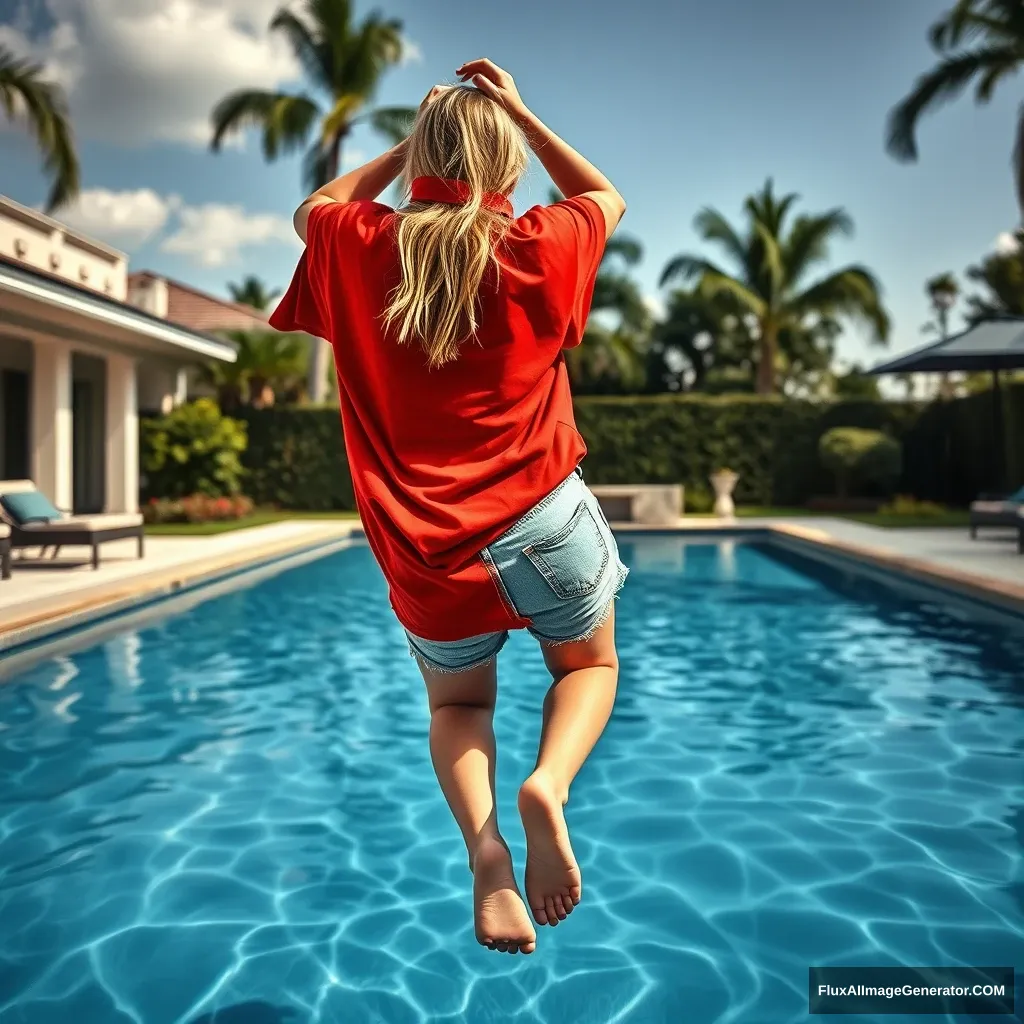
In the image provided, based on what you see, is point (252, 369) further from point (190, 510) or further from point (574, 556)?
point (574, 556)

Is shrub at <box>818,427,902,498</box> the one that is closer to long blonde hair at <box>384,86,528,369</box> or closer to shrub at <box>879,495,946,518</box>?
shrub at <box>879,495,946,518</box>

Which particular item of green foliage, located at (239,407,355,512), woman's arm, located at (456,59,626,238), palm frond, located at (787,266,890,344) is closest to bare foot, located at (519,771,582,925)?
woman's arm, located at (456,59,626,238)

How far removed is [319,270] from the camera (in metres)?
1.69

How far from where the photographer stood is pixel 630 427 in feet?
68.1

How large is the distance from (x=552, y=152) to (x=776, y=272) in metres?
24.4

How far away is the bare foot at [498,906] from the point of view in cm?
152

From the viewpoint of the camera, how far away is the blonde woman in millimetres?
→ 1529

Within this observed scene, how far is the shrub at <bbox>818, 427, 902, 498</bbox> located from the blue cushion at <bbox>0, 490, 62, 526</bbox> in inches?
Result: 561

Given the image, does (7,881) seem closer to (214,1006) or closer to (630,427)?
(214,1006)

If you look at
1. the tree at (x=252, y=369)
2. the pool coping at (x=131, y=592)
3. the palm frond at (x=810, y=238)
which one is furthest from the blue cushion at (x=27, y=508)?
the palm frond at (x=810, y=238)

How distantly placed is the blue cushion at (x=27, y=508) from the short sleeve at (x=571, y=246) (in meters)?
10.2

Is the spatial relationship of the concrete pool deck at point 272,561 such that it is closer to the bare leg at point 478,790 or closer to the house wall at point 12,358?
the house wall at point 12,358

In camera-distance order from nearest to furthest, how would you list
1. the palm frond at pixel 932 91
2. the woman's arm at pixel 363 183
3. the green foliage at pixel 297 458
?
the woman's arm at pixel 363 183 → the palm frond at pixel 932 91 → the green foliage at pixel 297 458

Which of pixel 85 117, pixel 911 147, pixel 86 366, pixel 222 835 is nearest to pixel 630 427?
pixel 911 147
